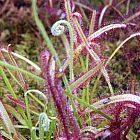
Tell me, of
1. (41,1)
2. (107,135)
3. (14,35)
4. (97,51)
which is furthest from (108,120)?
(41,1)

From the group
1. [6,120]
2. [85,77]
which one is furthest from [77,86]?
[6,120]

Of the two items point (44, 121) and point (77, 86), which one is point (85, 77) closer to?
point (77, 86)

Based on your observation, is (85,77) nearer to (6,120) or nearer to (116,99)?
(116,99)

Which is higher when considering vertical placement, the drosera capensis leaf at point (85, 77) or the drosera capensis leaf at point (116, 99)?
the drosera capensis leaf at point (85, 77)

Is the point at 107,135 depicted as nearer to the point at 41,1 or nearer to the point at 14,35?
the point at 14,35

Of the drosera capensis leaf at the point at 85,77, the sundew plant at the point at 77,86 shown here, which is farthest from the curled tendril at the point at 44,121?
the drosera capensis leaf at the point at 85,77

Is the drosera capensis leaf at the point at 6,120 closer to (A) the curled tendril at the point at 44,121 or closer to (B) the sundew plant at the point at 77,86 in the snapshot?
(B) the sundew plant at the point at 77,86

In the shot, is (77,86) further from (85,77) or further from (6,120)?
(6,120)

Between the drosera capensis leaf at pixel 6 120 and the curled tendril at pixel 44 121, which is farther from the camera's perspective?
the drosera capensis leaf at pixel 6 120

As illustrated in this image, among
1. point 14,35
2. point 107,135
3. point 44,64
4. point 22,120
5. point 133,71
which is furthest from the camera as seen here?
point 14,35

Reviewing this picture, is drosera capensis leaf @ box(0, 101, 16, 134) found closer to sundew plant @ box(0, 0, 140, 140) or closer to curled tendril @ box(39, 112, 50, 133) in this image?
sundew plant @ box(0, 0, 140, 140)

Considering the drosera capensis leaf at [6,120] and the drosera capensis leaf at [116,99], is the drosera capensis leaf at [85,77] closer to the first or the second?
the drosera capensis leaf at [116,99]
